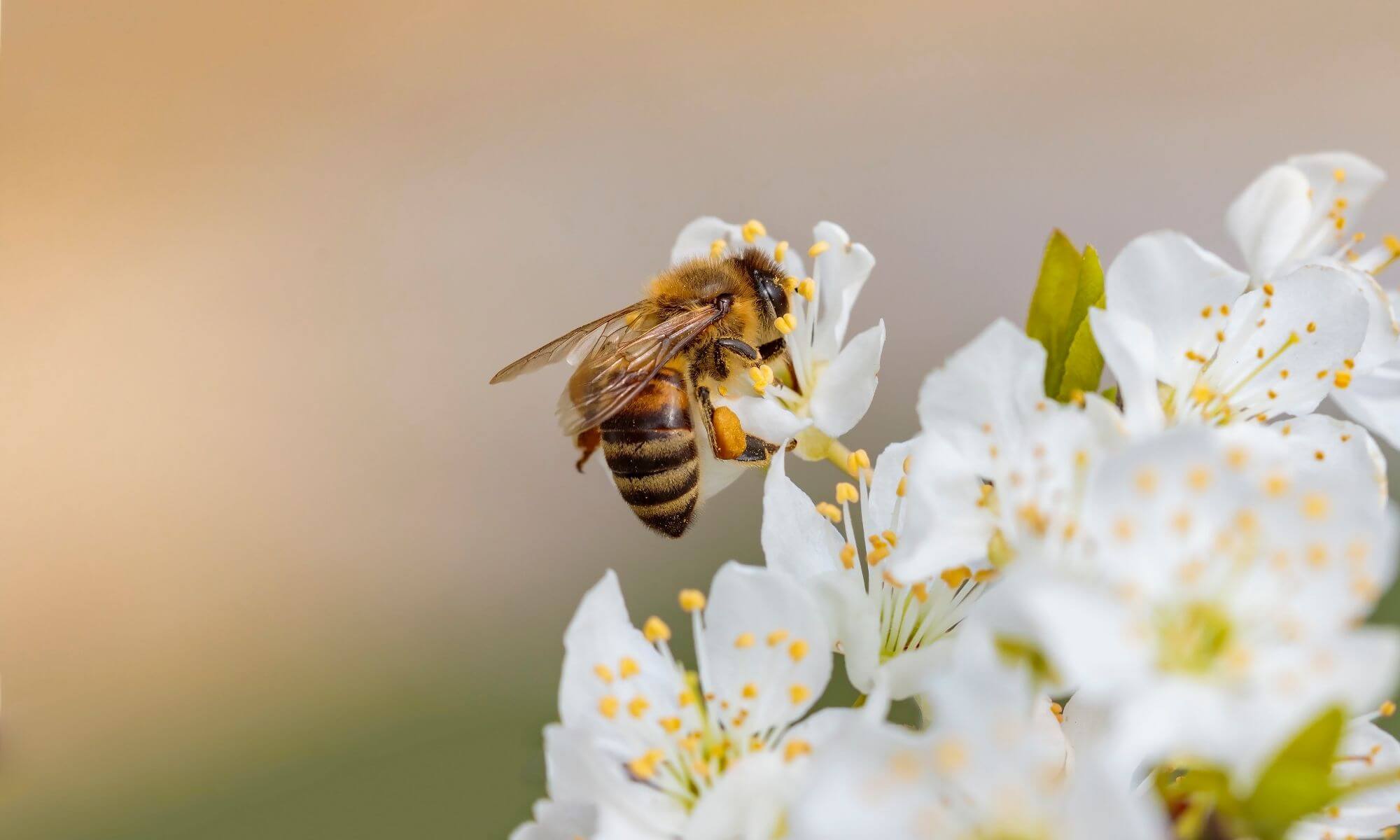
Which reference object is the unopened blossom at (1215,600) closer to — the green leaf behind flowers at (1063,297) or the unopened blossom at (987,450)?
the unopened blossom at (987,450)

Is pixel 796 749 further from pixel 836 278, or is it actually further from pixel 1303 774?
pixel 836 278

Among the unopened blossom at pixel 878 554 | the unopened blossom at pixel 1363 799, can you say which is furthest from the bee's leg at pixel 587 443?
the unopened blossom at pixel 1363 799

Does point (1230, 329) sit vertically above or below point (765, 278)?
below

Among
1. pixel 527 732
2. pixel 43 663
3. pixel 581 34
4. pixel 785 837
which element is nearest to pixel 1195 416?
pixel 785 837

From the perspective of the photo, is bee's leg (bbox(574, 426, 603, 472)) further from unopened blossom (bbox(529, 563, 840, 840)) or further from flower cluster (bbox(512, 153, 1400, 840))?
unopened blossom (bbox(529, 563, 840, 840))

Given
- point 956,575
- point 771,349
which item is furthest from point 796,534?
point 771,349
